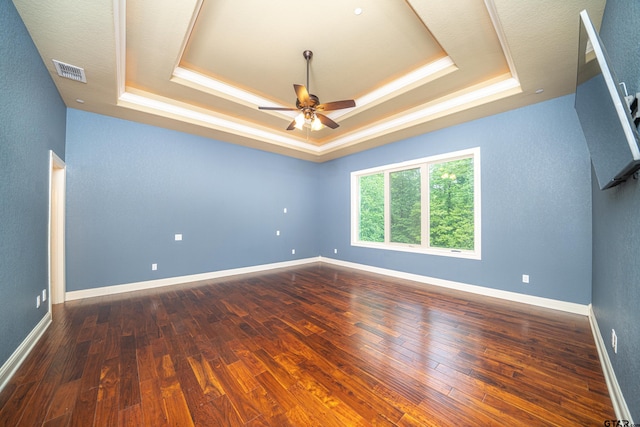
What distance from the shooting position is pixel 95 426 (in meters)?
1.37

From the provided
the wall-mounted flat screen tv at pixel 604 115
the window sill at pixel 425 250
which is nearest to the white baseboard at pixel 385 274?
the window sill at pixel 425 250

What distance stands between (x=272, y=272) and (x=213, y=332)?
2781 mm

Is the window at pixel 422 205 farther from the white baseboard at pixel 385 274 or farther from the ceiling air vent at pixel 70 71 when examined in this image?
the ceiling air vent at pixel 70 71

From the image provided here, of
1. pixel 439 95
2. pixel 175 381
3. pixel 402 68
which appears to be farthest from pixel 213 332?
pixel 439 95

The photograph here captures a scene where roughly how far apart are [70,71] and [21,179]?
1416mm

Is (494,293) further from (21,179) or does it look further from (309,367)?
(21,179)

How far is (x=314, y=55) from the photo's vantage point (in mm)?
2977

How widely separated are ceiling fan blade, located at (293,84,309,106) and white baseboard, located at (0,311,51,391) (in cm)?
345

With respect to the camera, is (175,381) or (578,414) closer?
(578,414)

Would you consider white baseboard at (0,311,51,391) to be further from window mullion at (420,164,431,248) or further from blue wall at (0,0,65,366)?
window mullion at (420,164,431,248)

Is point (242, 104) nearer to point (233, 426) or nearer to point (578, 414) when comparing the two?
point (233, 426)

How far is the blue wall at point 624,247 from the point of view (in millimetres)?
1262

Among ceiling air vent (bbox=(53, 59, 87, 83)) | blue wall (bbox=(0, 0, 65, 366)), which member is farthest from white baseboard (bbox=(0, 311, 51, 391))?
ceiling air vent (bbox=(53, 59, 87, 83))

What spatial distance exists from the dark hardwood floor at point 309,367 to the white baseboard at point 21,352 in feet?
0.20
